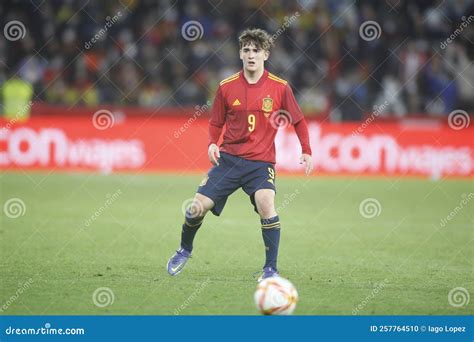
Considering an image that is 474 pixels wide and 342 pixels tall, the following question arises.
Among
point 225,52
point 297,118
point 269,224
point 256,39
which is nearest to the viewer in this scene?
point 256,39

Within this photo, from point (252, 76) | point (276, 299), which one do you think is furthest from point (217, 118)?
point (276, 299)

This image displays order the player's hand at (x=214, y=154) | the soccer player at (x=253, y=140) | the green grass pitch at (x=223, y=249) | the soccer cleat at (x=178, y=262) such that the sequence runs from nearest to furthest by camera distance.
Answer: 1. the green grass pitch at (x=223, y=249)
2. the player's hand at (x=214, y=154)
3. the soccer player at (x=253, y=140)
4. the soccer cleat at (x=178, y=262)

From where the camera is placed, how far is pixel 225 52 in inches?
835

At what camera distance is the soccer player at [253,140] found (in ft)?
26.8

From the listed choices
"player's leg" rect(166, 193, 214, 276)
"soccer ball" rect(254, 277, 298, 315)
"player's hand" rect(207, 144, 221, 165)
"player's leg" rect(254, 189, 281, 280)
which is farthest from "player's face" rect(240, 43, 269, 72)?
"soccer ball" rect(254, 277, 298, 315)

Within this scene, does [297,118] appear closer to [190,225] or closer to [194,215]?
[194,215]

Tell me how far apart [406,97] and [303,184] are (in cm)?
483

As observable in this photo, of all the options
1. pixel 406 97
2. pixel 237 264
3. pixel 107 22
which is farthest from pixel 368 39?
pixel 237 264

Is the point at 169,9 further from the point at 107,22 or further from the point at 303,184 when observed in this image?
the point at 303,184

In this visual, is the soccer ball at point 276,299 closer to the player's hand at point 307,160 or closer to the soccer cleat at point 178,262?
the player's hand at point 307,160

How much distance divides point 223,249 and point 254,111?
266 centimetres

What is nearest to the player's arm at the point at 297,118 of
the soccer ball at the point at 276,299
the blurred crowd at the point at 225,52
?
the soccer ball at the point at 276,299

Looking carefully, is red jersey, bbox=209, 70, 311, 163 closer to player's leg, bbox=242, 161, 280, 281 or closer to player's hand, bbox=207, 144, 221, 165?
player's leg, bbox=242, 161, 280, 281

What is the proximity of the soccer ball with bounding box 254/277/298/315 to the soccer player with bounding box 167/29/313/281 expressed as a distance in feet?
4.60
